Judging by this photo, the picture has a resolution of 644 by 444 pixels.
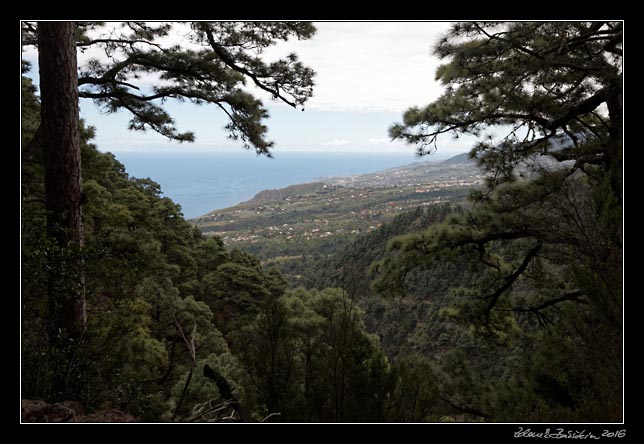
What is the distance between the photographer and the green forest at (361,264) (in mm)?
2232

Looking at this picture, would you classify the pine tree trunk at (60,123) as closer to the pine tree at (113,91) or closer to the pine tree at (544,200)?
the pine tree at (113,91)

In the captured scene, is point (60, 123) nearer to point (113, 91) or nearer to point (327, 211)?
point (113, 91)

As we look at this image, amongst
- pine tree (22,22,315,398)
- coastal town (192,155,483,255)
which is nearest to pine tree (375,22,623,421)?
pine tree (22,22,315,398)

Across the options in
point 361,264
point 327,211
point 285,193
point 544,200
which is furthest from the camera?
point 285,193

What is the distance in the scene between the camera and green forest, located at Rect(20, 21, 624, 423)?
2.23 metres

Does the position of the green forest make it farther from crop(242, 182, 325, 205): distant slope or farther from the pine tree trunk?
crop(242, 182, 325, 205): distant slope

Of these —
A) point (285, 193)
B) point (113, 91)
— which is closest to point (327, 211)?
point (285, 193)

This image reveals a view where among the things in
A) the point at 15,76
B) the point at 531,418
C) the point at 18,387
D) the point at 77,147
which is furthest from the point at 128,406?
the point at 531,418

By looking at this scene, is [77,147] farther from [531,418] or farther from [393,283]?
[531,418]

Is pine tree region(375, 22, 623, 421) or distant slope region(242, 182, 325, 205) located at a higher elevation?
distant slope region(242, 182, 325, 205)

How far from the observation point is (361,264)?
3.96 meters

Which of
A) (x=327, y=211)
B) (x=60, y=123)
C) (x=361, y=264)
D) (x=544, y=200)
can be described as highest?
(x=327, y=211)

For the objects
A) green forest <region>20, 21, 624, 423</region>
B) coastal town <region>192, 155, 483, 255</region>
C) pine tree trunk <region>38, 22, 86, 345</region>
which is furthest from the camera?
coastal town <region>192, 155, 483, 255</region>

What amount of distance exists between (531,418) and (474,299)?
7.51ft
